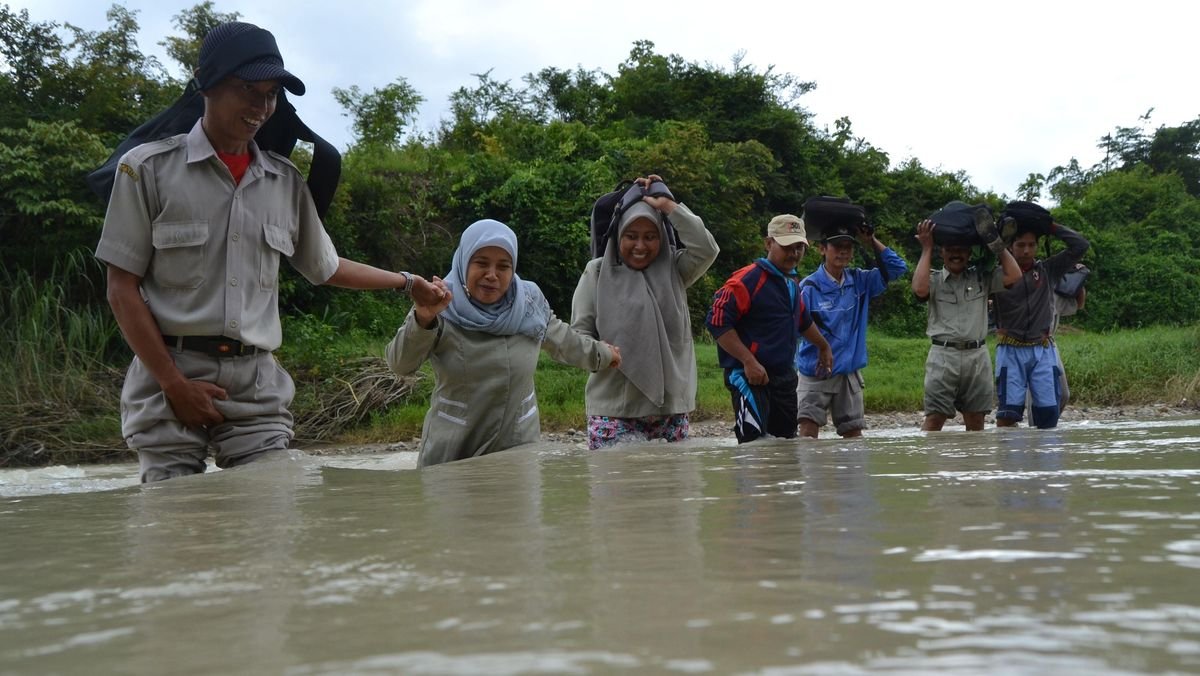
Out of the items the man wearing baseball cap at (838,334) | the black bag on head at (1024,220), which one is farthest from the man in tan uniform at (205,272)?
the black bag on head at (1024,220)

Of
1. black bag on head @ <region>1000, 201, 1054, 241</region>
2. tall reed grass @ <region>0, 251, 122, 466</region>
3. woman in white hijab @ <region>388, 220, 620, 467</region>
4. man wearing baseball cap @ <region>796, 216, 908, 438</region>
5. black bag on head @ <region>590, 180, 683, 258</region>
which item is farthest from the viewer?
tall reed grass @ <region>0, 251, 122, 466</region>

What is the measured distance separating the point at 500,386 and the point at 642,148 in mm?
14931

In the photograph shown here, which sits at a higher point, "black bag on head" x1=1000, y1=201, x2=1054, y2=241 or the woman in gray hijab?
"black bag on head" x1=1000, y1=201, x2=1054, y2=241

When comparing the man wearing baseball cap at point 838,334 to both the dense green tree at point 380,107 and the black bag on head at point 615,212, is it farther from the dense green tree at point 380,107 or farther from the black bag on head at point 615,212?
the dense green tree at point 380,107

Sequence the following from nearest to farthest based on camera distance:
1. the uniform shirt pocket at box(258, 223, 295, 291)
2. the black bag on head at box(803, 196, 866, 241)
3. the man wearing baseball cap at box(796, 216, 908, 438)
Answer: the uniform shirt pocket at box(258, 223, 295, 291) < the man wearing baseball cap at box(796, 216, 908, 438) < the black bag on head at box(803, 196, 866, 241)

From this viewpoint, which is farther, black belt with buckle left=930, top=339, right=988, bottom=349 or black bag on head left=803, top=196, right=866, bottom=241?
black belt with buckle left=930, top=339, right=988, bottom=349

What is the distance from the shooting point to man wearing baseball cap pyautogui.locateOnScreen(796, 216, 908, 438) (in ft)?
21.1

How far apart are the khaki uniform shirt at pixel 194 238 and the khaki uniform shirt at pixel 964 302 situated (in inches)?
178

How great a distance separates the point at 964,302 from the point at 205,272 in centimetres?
488

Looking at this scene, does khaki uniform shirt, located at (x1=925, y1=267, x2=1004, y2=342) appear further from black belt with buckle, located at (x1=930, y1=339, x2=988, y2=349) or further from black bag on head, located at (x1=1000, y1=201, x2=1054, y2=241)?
black bag on head, located at (x1=1000, y1=201, x2=1054, y2=241)

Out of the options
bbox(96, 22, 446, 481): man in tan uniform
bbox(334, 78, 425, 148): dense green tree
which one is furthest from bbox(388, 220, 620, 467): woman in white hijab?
bbox(334, 78, 425, 148): dense green tree

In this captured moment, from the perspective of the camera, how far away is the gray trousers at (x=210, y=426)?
3.17m

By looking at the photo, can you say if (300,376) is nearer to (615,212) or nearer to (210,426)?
(615,212)

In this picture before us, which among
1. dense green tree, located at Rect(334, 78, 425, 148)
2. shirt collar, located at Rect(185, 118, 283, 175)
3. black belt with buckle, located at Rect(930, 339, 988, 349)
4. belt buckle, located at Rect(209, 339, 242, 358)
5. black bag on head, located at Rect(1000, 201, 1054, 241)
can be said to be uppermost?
dense green tree, located at Rect(334, 78, 425, 148)
